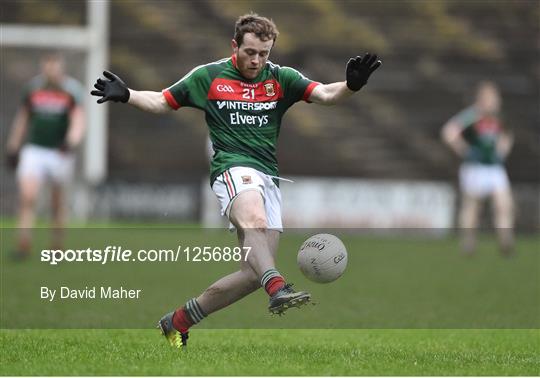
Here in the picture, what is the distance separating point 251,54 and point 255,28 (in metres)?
0.16

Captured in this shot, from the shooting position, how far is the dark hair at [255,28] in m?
6.94

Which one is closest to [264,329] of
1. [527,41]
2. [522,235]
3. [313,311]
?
[313,311]

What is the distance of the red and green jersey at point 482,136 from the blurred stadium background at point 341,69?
460 cm

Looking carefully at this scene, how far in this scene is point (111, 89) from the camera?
23.0 ft

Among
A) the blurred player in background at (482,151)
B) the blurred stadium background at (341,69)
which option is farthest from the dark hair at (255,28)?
the blurred stadium background at (341,69)

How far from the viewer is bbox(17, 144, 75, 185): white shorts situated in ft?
47.6

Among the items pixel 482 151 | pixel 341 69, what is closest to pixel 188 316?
pixel 482 151

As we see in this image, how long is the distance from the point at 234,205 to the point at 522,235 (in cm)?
1487

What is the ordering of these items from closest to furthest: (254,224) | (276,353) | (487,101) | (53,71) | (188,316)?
(254,224) < (276,353) < (188,316) < (53,71) < (487,101)

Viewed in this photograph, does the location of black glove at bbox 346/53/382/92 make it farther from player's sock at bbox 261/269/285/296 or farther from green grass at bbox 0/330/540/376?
green grass at bbox 0/330/540/376

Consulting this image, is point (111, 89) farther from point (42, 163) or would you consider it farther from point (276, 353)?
point (42, 163)

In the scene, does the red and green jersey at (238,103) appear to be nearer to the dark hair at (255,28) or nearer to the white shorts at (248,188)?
the white shorts at (248,188)

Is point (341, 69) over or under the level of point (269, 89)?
over

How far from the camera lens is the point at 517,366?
672 centimetres
